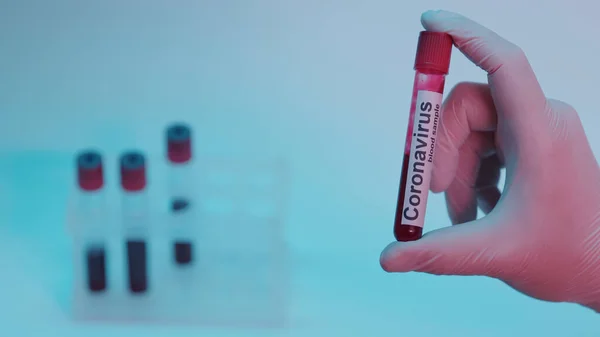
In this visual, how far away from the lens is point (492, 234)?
1.31 metres

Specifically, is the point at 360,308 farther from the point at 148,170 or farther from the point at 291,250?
the point at 148,170

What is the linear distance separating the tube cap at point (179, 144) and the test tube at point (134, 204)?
2.5 inches

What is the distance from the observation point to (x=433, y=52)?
1.27 m

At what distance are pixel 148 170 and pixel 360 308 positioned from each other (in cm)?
50

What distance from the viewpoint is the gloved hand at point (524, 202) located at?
4.29 ft

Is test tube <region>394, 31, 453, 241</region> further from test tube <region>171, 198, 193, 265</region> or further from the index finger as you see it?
test tube <region>171, 198, 193, 265</region>

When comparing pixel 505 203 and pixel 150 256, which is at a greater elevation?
pixel 505 203

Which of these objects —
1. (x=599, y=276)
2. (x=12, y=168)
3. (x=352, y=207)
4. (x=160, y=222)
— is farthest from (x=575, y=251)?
(x=12, y=168)

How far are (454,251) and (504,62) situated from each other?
32 centimetres

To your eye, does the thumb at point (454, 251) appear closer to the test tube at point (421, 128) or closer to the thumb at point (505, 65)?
the test tube at point (421, 128)

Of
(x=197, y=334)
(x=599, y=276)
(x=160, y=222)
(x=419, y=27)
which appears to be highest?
(x=419, y=27)

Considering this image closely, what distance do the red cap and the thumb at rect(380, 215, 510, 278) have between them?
26 centimetres

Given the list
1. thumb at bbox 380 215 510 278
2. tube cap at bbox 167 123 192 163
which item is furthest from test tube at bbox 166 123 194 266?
thumb at bbox 380 215 510 278

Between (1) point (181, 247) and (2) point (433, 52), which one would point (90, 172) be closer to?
A: (1) point (181, 247)
